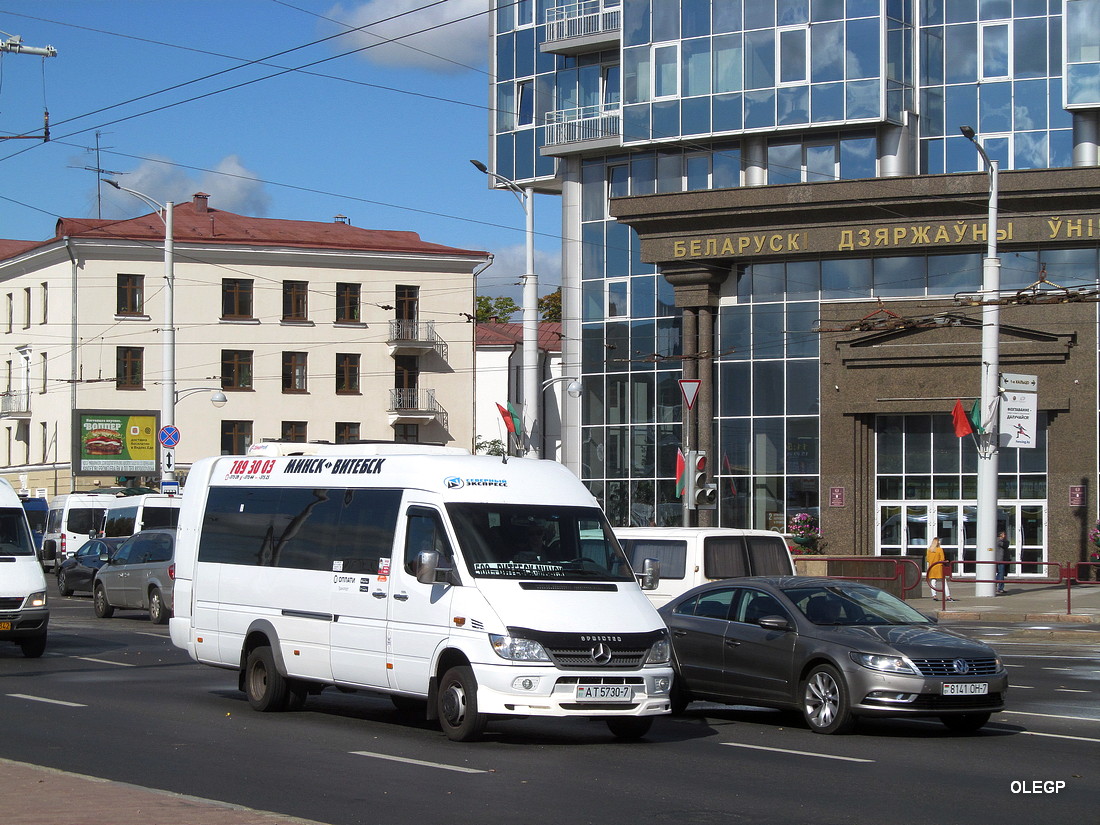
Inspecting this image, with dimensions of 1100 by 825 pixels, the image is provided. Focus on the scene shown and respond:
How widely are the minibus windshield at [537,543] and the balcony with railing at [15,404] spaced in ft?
187

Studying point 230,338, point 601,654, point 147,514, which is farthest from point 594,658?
point 230,338

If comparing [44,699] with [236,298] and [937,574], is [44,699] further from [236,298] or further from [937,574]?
[236,298]

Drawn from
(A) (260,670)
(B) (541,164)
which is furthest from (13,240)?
(A) (260,670)

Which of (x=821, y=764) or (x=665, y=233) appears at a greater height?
(x=665, y=233)

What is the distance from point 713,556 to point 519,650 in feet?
23.4

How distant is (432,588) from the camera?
12117mm

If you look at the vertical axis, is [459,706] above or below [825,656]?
below

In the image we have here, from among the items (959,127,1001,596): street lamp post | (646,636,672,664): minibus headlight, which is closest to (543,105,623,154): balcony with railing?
(959,127,1001,596): street lamp post

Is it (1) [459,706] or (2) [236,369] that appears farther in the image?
(2) [236,369]

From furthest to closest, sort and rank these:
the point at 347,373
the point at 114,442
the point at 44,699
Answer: the point at 347,373
the point at 114,442
the point at 44,699

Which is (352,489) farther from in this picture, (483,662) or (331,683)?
(483,662)

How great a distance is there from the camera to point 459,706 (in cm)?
1173

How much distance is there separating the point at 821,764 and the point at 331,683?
15.6 feet

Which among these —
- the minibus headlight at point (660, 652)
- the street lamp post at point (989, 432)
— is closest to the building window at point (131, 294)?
the street lamp post at point (989, 432)
